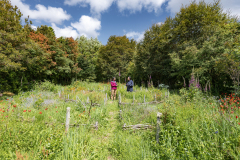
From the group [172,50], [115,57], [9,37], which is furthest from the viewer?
[115,57]

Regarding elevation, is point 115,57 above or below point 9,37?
above

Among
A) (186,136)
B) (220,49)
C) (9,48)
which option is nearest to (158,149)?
(186,136)

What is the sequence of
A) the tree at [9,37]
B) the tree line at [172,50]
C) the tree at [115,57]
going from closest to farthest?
1. the tree line at [172,50]
2. the tree at [9,37]
3. the tree at [115,57]

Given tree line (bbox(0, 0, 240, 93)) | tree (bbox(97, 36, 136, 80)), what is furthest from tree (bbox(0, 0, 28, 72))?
tree (bbox(97, 36, 136, 80))

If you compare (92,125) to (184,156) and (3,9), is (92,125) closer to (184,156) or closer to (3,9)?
(184,156)

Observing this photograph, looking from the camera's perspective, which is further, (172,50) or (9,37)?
(172,50)

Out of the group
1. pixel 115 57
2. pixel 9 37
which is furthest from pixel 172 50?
pixel 9 37

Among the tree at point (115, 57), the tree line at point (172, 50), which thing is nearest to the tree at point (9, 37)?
the tree line at point (172, 50)

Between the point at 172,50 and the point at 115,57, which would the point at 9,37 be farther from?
the point at 115,57

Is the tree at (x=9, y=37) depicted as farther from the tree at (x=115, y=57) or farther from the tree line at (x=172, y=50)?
the tree at (x=115, y=57)

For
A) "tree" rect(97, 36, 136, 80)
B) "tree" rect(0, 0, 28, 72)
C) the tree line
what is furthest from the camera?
"tree" rect(97, 36, 136, 80)

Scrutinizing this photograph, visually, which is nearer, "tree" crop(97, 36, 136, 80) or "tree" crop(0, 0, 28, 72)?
"tree" crop(0, 0, 28, 72)

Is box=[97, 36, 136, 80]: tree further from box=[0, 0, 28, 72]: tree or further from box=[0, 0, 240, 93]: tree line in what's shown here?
box=[0, 0, 28, 72]: tree

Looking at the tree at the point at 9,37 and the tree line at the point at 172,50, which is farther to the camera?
the tree at the point at 9,37
